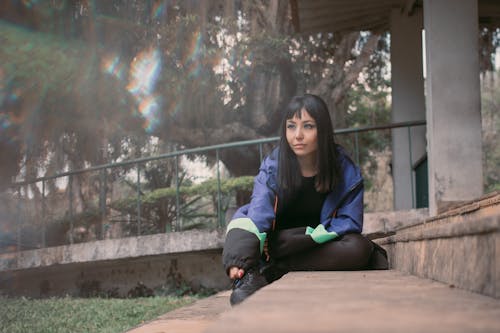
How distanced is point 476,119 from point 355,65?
559cm

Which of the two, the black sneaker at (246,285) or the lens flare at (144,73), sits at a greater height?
the lens flare at (144,73)

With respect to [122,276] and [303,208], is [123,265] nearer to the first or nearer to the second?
[122,276]

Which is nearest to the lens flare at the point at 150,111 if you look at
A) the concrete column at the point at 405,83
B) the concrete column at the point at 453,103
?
the concrete column at the point at 405,83

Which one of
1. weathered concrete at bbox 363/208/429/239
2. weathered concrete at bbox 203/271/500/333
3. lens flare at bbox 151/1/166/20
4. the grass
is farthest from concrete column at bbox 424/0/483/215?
lens flare at bbox 151/1/166/20

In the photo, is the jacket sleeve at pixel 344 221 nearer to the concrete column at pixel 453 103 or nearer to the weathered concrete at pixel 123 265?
the concrete column at pixel 453 103

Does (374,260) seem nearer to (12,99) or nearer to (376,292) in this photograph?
(376,292)

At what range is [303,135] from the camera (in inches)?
107

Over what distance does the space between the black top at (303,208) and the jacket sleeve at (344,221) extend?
0.12 metres

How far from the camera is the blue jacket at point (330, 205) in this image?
256 centimetres

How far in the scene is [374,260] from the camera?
2.63 m

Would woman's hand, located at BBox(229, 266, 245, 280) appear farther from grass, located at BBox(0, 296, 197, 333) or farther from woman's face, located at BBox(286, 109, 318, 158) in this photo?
grass, located at BBox(0, 296, 197, 333)

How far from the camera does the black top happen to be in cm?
275

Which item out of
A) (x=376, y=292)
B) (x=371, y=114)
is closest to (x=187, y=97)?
(x=371, y=114)

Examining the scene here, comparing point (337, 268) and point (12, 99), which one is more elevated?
point (12, 99)
